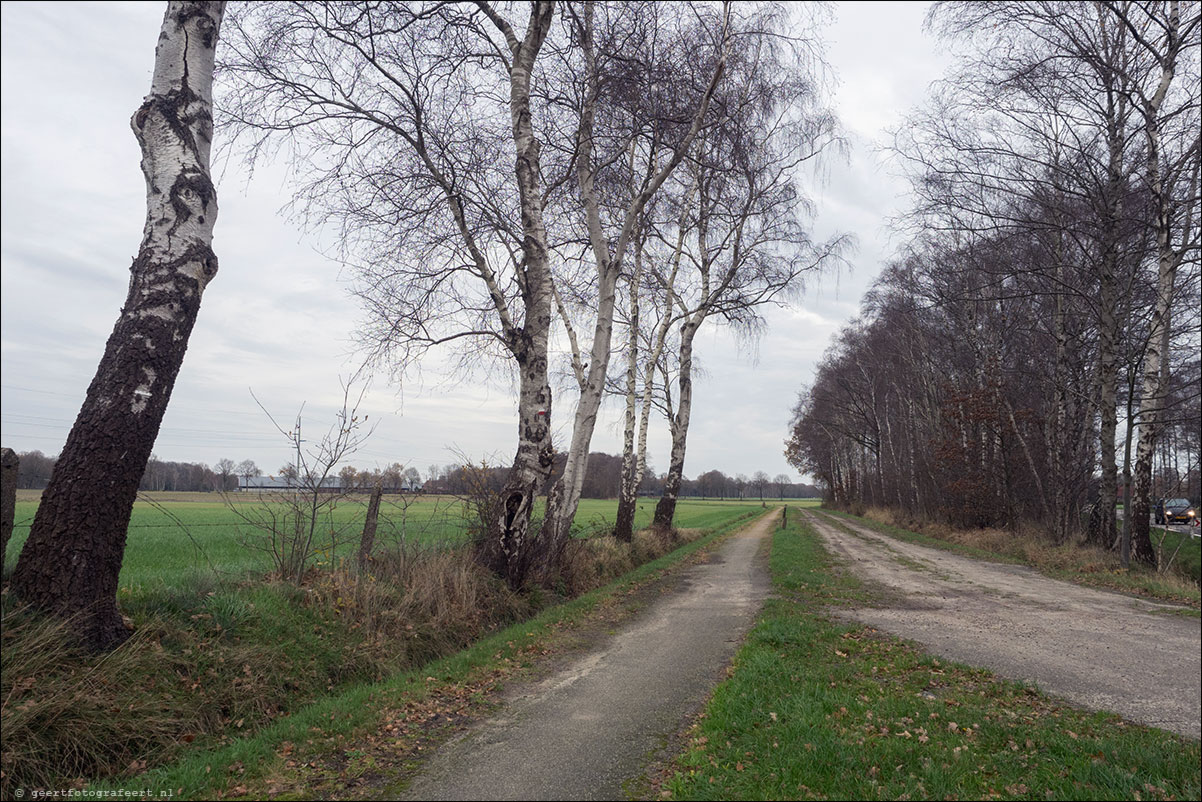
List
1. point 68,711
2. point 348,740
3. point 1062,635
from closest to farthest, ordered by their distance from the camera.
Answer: point 68,711 → point 348,740 → point 1062,635

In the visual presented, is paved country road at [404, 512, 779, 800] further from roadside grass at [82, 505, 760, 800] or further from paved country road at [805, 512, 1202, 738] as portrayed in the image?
paved country road at [805, 512, 1202, 738]

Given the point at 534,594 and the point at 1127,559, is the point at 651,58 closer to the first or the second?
the point at 534,594

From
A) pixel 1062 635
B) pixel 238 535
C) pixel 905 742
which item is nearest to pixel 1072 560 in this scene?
pixel 1062 635

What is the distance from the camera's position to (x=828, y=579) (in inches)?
525

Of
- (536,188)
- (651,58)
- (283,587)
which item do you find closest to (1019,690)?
(283,587)

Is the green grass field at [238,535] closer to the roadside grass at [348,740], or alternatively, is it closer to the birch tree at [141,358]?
the birch tree at [141,358]

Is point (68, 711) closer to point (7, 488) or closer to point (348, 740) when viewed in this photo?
point (7, 488)

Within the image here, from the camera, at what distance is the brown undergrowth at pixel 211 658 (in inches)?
151

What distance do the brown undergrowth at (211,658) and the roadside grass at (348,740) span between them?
0.22 m

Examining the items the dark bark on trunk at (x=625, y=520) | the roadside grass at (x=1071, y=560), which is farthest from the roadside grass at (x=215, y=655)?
the roadside grass at (x=1071, y=560)

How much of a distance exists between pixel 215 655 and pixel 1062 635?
31.2ft

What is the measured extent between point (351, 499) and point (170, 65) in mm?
4973

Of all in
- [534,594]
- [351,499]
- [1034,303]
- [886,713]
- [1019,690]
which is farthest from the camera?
Result: [1034,303]

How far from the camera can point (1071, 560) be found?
15.5 meters
